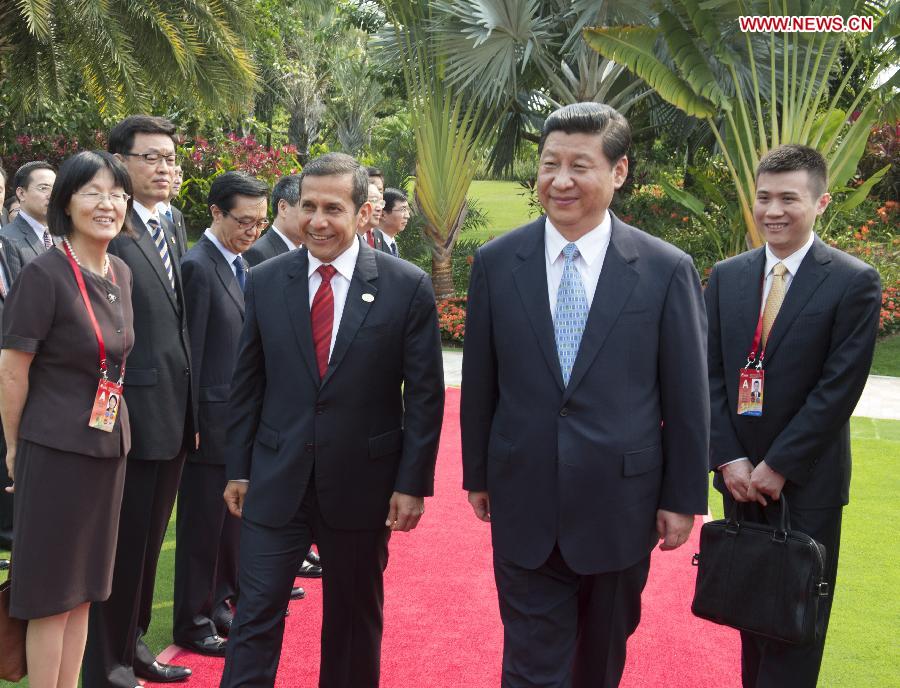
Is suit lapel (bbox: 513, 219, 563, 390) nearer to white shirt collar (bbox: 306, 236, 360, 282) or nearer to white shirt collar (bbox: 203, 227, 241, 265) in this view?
white shirt collar (bbox: 306, 236, 360, 282)

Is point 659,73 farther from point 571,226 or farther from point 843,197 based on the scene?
point 571,226

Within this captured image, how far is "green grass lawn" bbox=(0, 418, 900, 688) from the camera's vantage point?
4.30m

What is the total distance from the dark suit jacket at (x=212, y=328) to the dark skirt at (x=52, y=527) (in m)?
1.05

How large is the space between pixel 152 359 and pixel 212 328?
0.58m

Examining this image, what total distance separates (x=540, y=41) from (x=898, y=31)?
5.74 meters

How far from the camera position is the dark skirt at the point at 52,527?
323 centimetres

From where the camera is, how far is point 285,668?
418cm

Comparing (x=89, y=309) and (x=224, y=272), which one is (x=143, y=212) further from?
(x=89, y=309)

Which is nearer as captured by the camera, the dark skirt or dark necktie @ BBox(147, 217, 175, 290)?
the dark skirt

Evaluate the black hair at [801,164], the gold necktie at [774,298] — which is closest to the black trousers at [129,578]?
the gold necktie at [774,298]

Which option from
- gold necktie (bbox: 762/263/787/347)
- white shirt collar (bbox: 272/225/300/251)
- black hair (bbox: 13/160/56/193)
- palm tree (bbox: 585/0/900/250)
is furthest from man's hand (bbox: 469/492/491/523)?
palm tree (bbox: 585/0/900/250)

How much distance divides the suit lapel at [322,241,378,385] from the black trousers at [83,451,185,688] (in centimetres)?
112

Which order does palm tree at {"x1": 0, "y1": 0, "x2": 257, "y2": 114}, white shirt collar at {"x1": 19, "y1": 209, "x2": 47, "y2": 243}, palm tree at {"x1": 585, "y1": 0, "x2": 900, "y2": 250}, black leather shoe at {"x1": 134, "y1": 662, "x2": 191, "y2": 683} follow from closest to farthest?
black leather shoe at {"x1": 134, "y1": 662, "x2": 191, "y2": 683}
white shirt collar at {"x1": 19, "y1": 209, "x2": 47, "y2": 243}
palm tree at {"x1": 585, "y1": 0, "x2": 900, "y2": 250}
palm tree at {"x1": 0, "y1": 0, "x2": 257, "y2": 114}

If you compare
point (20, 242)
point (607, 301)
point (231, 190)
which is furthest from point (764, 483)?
Result: point (20, 242)
